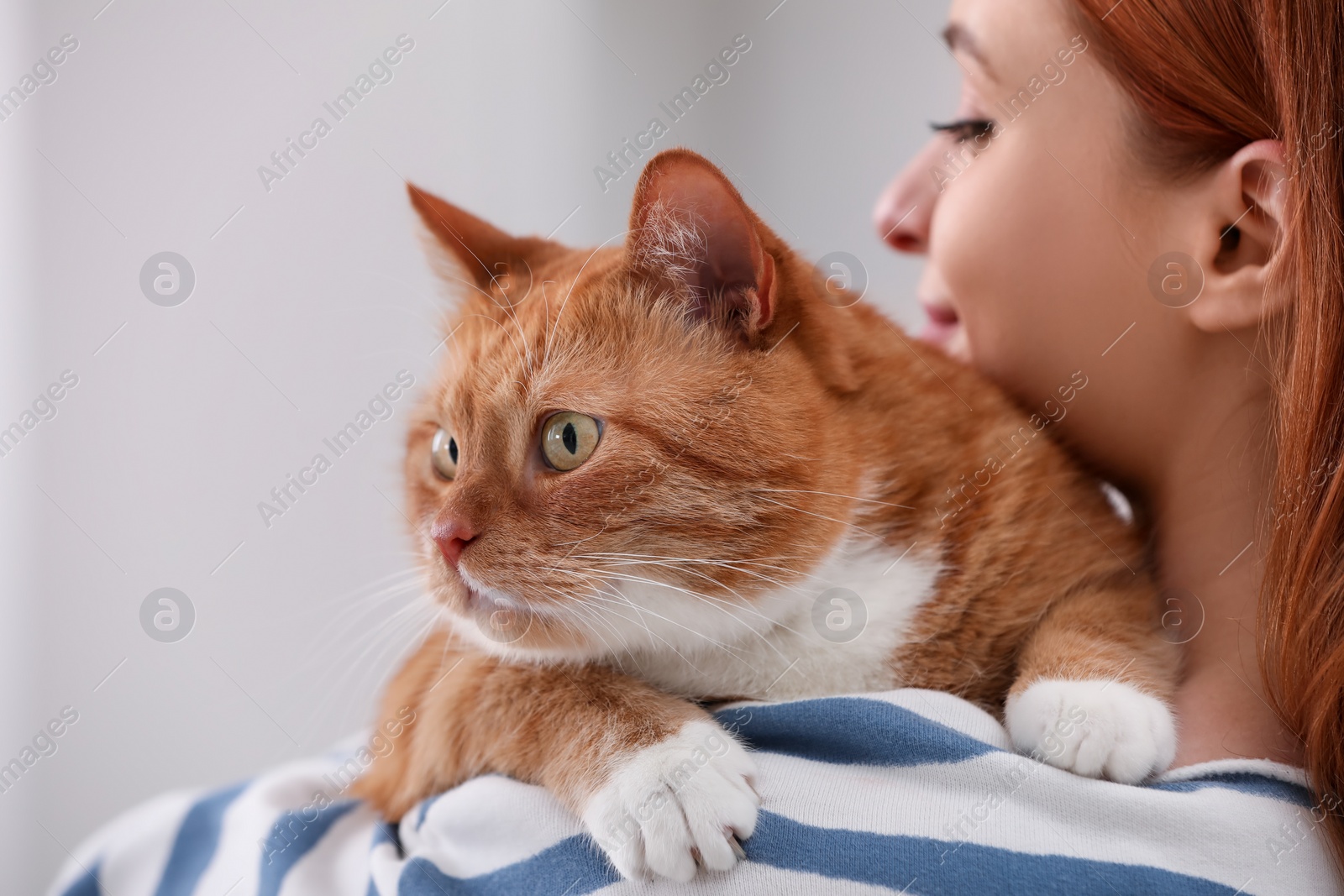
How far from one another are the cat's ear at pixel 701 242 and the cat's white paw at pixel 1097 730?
583 millimetres

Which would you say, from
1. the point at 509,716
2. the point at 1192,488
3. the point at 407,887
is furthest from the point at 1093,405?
the point at 407,887

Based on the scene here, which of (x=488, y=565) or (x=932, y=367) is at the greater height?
(x=488, y=565)

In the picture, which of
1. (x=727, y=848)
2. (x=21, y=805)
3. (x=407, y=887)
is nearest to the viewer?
(x=727, y=848)

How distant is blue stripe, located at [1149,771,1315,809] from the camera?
104cm

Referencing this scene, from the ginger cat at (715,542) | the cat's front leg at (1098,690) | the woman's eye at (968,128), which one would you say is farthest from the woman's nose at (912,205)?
the cat's front leg at (1098,690)

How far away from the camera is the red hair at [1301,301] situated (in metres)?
1.07

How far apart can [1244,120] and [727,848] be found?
109 cm

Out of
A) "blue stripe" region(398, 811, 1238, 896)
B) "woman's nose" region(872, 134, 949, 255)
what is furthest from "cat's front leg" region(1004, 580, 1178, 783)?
"woman's nose" region(872, 134, 949, 255)

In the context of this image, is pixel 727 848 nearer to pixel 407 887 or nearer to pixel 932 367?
pixel 407 887

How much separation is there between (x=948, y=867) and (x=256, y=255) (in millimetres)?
1826

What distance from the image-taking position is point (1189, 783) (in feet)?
3.44

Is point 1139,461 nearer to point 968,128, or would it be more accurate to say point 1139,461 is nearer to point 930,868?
point 968,128

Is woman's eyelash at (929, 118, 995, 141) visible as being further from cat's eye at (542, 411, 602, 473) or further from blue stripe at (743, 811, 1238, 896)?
blue stripe at (743, 811, 1238, 896)

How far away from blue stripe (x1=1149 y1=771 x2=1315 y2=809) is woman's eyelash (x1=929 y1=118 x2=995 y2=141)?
0.96m
